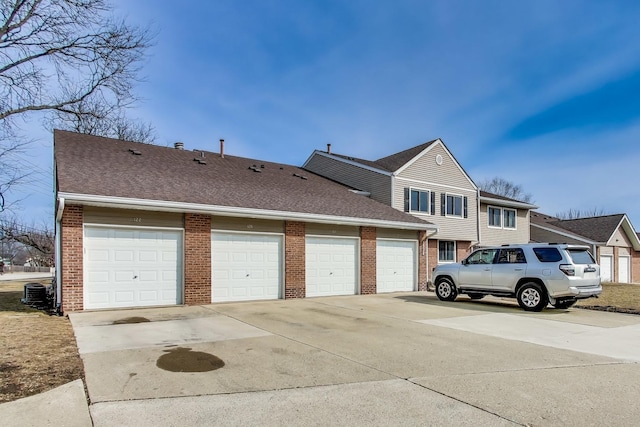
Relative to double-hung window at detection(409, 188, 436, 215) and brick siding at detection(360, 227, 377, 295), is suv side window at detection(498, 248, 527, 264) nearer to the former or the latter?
brick siding at detection(360, 227, 377, 295)

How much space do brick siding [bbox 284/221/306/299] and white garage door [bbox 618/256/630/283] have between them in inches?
1245

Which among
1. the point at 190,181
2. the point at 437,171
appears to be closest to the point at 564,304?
the point at 437,171

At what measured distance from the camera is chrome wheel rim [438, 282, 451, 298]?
46.2ft

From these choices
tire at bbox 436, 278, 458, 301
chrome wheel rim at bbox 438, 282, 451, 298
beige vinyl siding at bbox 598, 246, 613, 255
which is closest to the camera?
tire at bbox 436, 278, 458, 301

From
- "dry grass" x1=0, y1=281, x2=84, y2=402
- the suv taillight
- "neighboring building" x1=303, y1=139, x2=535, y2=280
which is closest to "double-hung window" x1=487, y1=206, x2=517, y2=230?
"neighboring building" x1=303, y1=139, x2=535, y2=280

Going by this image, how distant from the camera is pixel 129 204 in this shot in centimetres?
1078

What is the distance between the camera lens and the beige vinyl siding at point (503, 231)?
25.1 meters

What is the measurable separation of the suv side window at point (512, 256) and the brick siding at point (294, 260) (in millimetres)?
6304

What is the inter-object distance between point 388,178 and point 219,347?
1497 cm

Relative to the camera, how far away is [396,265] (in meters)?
17.3

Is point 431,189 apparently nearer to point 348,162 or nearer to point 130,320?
point 348,162

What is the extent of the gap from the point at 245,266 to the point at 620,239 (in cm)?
3400

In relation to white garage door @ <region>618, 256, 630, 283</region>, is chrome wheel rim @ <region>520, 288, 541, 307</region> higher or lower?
higher

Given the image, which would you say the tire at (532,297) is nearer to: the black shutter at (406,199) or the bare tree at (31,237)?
the black shutter at (406,199)
